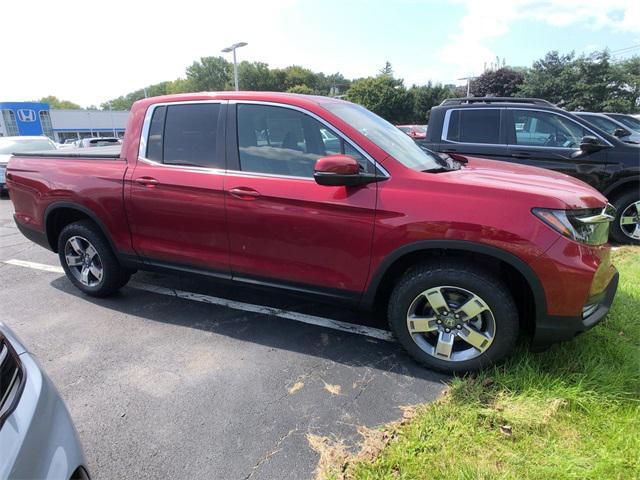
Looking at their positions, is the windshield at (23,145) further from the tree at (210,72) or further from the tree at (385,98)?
the tree at (210,72)

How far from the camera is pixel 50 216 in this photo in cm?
424

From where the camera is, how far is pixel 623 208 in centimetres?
573

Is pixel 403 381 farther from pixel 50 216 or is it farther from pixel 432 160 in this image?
pixel 50 216

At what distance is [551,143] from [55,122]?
60586 mm

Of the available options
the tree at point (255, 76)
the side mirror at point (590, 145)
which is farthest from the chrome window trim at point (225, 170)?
the tree at point (255, 76)

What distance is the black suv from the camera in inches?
223

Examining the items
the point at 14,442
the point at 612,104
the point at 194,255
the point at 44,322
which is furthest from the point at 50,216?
the point at 612,104

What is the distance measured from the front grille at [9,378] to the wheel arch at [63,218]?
8.54 ft

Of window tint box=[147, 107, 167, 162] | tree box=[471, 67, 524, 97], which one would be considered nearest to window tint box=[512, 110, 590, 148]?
window tint box=[147, 107, 167, 162]

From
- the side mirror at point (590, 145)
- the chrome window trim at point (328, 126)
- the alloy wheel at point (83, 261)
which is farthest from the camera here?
the side mirror at point (590, 145)

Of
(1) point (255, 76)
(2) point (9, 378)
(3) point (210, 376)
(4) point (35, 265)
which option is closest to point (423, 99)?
(1) point (255, 76)

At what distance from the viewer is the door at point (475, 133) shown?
20.2 feet

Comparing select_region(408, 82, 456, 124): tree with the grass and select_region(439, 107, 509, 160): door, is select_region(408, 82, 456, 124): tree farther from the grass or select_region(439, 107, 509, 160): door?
the grass

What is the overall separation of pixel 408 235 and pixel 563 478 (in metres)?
1.50
